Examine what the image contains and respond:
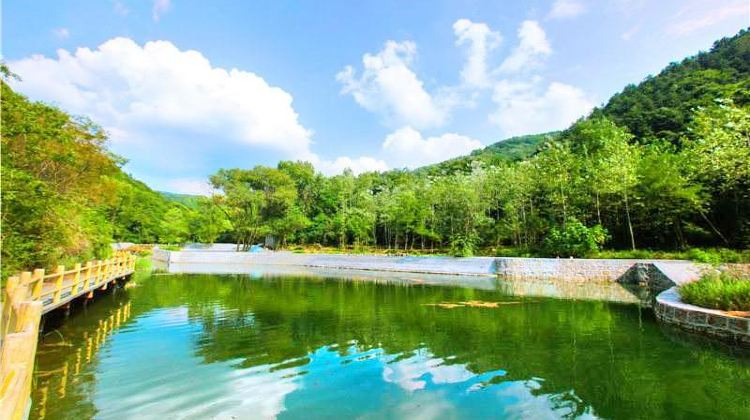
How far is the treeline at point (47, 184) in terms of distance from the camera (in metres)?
8.59

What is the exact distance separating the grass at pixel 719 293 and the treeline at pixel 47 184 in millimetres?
15262

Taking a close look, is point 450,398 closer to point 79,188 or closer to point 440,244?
point 79,188

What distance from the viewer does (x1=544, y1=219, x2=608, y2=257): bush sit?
72.6 ft

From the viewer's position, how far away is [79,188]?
15.2 meters

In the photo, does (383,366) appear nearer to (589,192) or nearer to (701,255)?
(701,255)

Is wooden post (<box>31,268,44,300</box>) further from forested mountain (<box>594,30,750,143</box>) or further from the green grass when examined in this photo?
forested mountain (<box>594,30,750,143</box>)

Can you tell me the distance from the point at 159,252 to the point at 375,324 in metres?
36.7

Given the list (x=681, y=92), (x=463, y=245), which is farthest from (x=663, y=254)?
(x=681, y=92)

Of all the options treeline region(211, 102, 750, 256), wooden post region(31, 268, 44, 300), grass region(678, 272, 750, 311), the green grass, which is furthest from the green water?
treeline region(211, 102, 750, 256)

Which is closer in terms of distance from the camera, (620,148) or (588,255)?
(588,255)

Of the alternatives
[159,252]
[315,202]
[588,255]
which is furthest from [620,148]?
[159,252]

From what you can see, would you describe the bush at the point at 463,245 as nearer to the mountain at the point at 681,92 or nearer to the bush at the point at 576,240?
the bush at the point at 576,240

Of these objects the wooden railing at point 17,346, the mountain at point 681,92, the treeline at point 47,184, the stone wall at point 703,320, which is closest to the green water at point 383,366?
the stone wall at point 703,320

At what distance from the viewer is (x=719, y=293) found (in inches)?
349
